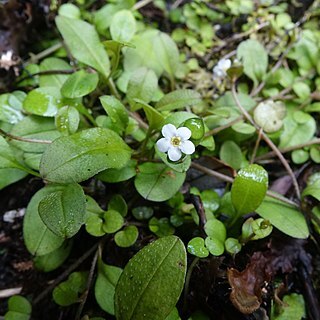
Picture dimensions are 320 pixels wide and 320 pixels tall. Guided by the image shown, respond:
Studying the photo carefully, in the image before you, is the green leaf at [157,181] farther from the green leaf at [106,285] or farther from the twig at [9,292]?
the twig at [9,292]

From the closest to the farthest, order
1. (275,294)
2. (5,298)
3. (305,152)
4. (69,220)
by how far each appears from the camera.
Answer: (69,220)
(275,294)
(5,298)
(305,152)

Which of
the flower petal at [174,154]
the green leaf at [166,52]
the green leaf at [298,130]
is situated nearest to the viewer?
the flower petal at [174,154]

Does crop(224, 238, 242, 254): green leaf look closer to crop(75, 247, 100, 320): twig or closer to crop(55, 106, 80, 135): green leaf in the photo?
crop(75, 247, 100, 320): twig

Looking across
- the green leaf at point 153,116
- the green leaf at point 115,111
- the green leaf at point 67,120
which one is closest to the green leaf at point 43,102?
the green leaf at point 67,120

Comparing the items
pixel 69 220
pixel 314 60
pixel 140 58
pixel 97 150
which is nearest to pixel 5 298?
pixel 69 220

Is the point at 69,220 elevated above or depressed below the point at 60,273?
above

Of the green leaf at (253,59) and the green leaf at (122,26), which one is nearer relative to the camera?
the green leaf at (122,26)

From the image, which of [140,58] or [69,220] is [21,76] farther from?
[69,220]
